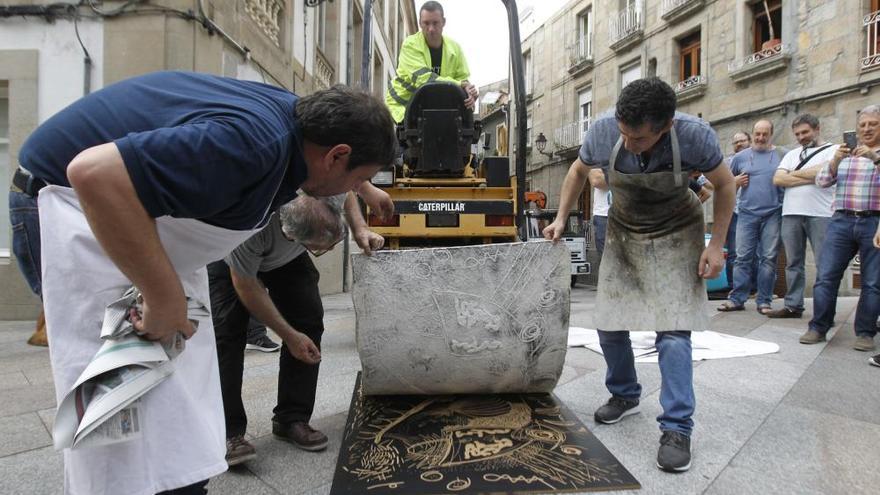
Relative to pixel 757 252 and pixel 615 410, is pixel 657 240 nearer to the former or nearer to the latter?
pixel 615 410

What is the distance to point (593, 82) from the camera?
19984 millimetres

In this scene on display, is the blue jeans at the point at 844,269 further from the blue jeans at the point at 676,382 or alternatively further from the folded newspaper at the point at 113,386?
the folded newspaper at the point at 113,386

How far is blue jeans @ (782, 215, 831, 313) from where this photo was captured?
4703mm

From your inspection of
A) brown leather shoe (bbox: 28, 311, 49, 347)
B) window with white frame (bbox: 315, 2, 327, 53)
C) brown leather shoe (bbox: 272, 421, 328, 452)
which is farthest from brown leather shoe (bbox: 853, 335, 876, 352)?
window with white frame (bbox: 315, 2, 327, 53)

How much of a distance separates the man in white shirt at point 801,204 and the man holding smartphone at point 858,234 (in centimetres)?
63

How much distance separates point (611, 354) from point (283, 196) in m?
1.78

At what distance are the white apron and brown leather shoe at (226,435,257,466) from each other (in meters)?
0.79

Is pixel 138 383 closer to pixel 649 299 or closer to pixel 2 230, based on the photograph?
pixel 649 299

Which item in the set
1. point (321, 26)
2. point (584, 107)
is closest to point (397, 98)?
point (321, 26)

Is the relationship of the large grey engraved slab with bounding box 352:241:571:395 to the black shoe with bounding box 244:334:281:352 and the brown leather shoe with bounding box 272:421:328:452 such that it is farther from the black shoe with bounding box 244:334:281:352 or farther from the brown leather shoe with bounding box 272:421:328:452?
the black shoe with bounding box 244:334:281:352

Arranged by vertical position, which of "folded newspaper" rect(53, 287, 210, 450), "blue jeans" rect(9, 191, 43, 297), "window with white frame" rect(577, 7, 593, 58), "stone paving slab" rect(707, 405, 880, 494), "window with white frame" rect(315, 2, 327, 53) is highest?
"window with white frame" rect(577, 7, 593, 58)

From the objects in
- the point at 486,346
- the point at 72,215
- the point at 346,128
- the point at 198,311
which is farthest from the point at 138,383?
the point at 486,346

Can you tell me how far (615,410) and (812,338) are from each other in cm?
240

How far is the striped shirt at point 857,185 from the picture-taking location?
3779mm
